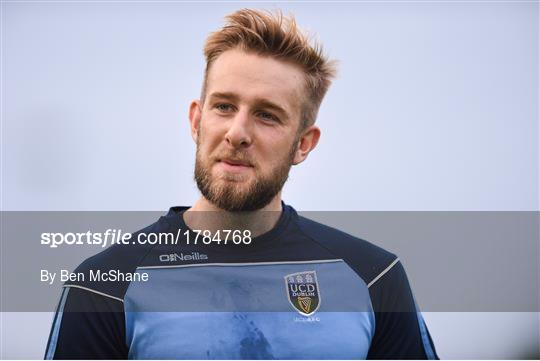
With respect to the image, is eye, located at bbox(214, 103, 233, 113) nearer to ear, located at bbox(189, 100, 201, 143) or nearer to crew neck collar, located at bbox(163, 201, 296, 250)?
ear, located at bbox(189, 100, 201, 143)

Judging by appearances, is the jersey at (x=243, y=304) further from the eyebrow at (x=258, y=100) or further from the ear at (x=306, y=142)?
the eyebrow at (x=258, y=100)

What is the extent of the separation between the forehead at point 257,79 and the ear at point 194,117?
21 cm

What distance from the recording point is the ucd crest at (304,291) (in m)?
4.06

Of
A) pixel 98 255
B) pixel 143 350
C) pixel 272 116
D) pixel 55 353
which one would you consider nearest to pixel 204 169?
pixel 272 116

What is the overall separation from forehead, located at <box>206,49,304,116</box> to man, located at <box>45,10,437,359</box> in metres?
0.01

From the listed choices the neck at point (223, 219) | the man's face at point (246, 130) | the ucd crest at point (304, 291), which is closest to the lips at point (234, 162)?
the man's face at point (246, 130)

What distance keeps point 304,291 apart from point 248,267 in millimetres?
463

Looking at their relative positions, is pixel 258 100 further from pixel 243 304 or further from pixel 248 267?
pixel 243 304

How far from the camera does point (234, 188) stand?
403cm

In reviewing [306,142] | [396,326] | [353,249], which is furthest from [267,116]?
[396,326]

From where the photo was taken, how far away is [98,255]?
4.18 m

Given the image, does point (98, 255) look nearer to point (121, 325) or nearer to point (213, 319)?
point (121, 325)

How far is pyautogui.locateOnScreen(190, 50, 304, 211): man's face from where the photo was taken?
158 inches

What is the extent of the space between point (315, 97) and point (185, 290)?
1850 millimetres
